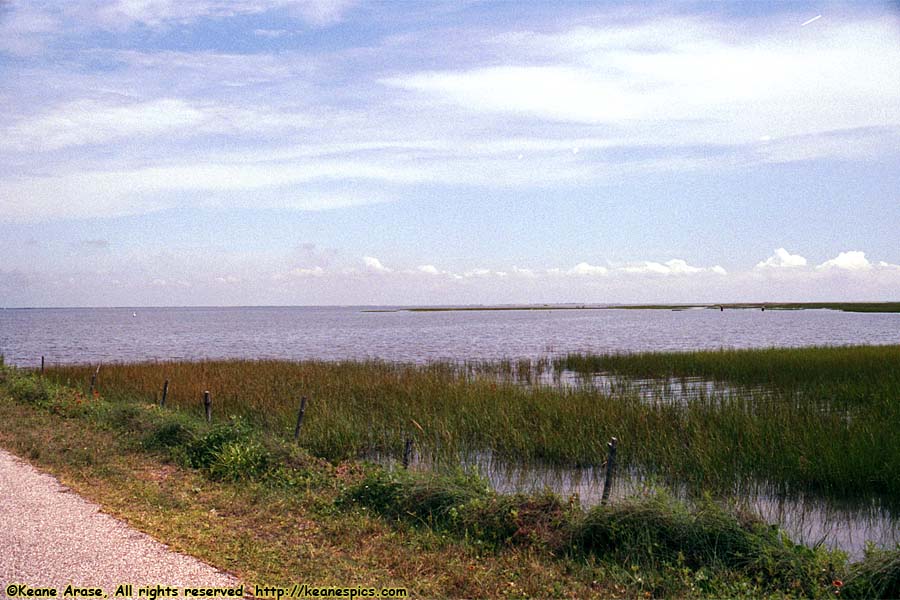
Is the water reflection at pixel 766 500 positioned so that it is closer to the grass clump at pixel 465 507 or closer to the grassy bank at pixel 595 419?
the grassy bank at pixel 595 419

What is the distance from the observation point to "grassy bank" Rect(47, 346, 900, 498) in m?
11.8

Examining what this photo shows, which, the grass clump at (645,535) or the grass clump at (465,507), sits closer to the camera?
the grass clump at (645,535)

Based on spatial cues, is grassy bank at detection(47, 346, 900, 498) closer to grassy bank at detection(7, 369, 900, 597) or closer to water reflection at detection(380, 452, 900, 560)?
water reflection at detection(380, 452, 900, 560)

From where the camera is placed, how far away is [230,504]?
8.85 m

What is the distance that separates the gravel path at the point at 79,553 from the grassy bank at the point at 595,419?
18.9 feet

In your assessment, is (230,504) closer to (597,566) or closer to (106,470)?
(106,470)

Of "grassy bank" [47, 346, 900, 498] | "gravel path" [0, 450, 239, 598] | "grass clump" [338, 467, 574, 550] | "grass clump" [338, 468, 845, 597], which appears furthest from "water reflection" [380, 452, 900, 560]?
"gravel path" [0, 450, 239, 598]

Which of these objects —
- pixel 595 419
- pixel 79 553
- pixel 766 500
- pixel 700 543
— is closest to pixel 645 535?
pixel 700 543

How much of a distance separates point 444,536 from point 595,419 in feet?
26.2

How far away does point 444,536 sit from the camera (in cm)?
768

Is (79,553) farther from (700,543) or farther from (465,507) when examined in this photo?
(700,543)

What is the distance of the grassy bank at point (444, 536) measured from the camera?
6.44 metres

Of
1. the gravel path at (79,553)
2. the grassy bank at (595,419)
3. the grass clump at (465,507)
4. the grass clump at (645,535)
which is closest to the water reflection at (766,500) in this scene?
the grassy bank at (595,419)

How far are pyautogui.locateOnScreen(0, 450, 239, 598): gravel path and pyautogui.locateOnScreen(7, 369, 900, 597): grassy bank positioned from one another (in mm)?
307
